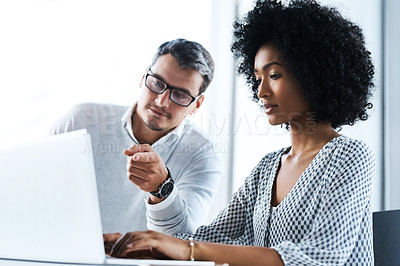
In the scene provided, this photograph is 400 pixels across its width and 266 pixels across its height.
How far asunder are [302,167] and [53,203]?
2.27 feet

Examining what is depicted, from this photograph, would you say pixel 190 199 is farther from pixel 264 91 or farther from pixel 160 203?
pixel 264 91

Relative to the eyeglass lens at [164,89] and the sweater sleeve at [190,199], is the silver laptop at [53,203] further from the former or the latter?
the eyeglass lens at [164,89]

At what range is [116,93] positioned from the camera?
231cm

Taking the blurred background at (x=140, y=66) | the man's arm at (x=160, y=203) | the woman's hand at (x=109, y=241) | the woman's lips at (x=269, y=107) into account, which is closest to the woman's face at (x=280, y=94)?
the woman's lips at (x=269, y=107)

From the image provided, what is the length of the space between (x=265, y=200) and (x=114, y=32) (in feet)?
4.89

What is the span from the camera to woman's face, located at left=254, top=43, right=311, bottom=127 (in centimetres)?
116

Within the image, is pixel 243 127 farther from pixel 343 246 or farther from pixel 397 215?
pixel 343 246

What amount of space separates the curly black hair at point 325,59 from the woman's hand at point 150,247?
0.55 metres

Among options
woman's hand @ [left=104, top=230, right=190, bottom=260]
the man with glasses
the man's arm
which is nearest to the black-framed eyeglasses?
the man with glasses

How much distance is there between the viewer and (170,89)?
1705mm

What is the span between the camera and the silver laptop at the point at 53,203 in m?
0.70

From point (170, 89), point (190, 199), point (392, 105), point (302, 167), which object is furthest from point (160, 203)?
point (392, 105)

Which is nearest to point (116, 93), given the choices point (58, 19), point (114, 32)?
point (114, 32)

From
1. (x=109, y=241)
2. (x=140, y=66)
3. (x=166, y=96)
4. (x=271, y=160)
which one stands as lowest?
(x=109, y=241)
